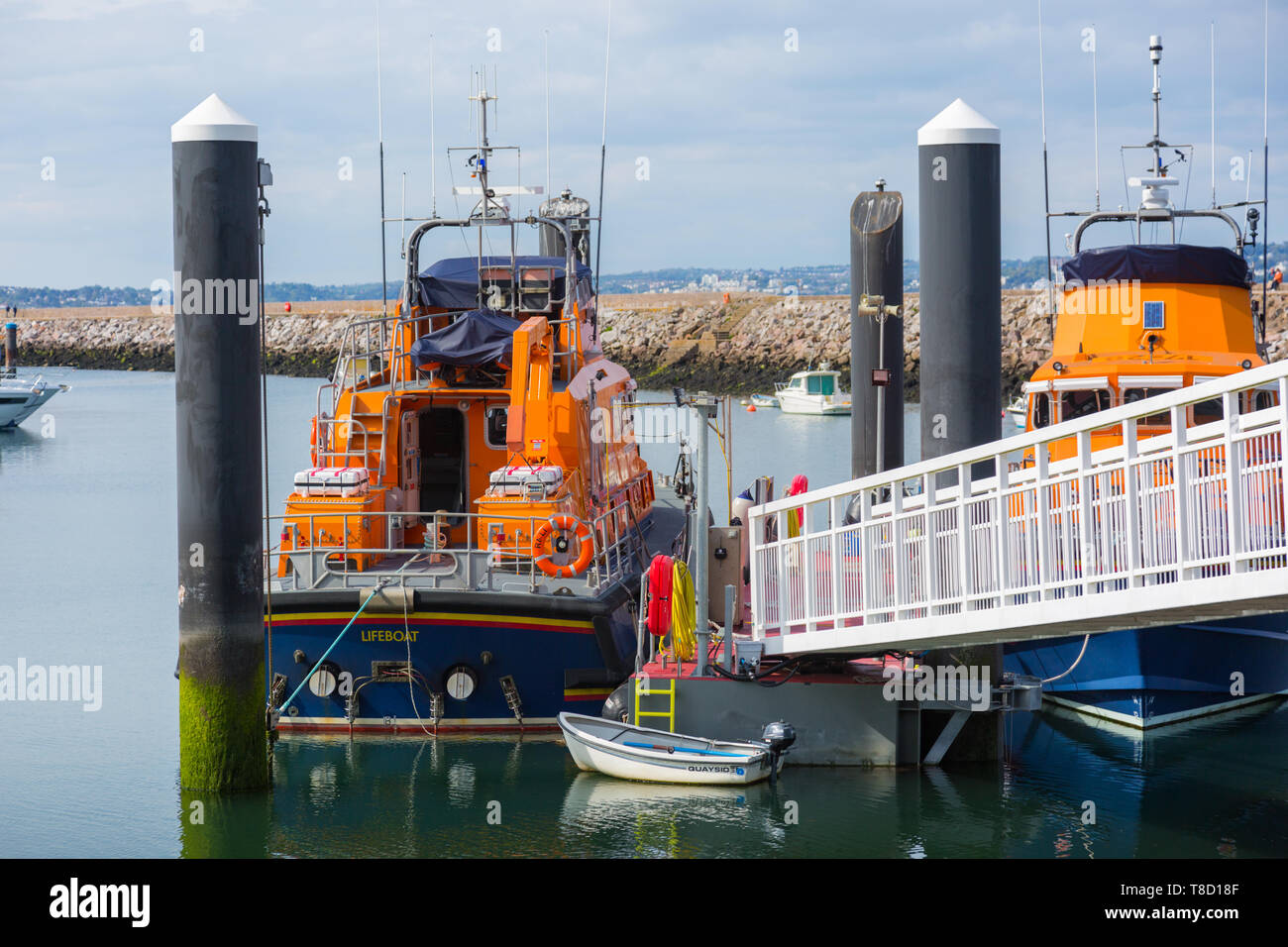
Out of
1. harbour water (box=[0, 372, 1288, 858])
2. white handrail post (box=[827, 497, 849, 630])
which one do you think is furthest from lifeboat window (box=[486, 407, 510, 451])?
white handrail post (box=[827, 497, 849, 630])


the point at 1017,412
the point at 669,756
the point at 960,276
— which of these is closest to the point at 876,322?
the point at 960,276

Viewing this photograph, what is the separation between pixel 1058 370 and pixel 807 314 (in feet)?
276

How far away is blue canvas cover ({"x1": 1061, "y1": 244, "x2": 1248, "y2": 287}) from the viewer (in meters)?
17.7

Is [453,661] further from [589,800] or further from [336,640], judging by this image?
[589,800]

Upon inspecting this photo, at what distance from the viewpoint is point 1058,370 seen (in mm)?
17375

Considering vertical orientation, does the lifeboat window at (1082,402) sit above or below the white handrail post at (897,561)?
above

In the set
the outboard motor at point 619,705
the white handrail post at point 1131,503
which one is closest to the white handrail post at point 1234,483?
the white handrail post at point 1131,503

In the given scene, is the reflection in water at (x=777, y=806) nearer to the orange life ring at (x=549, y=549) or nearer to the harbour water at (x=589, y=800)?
the harbour water at (x=589, y=800)

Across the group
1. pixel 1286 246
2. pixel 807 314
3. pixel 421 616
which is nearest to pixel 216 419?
pixel 421 616

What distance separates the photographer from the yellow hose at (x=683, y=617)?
14727 millimetres

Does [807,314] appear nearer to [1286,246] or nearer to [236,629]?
[1286,246]

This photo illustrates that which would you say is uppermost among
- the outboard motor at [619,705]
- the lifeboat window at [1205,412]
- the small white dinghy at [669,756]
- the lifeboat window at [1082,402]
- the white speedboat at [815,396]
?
the white speedboat at [815,396]

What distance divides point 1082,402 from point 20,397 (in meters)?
57.5

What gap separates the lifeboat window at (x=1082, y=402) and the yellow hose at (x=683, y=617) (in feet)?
16.6
